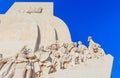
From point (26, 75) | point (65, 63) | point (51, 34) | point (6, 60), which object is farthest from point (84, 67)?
point (51, 34)

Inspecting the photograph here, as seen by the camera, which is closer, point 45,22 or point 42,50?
point 42,50

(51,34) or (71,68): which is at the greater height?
(51,34)

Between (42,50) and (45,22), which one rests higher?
(45,22)

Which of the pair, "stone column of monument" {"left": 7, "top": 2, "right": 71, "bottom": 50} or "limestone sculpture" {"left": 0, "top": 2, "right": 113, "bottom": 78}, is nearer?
"limestone sculpture" {"left": 0, "top": 2, "right": 113, "bottom": 78}

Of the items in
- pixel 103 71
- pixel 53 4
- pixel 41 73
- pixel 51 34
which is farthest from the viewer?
pixel 53 4

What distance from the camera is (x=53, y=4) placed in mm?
18688

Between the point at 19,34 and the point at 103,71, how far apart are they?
20.9ft

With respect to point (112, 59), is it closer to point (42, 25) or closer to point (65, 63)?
point (65, 63)

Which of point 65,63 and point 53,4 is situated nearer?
point 65,63

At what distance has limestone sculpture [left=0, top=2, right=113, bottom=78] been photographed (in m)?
10.4

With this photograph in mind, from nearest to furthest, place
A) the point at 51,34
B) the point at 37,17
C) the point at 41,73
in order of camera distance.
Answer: the point at 41,73, the point at 51,34, the point at 37,17

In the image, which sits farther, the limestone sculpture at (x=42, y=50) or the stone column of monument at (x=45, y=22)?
the stone column of monument at (x=45, y=22)

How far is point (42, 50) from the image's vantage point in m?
12.7

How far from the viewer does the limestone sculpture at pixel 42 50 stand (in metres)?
10.4
